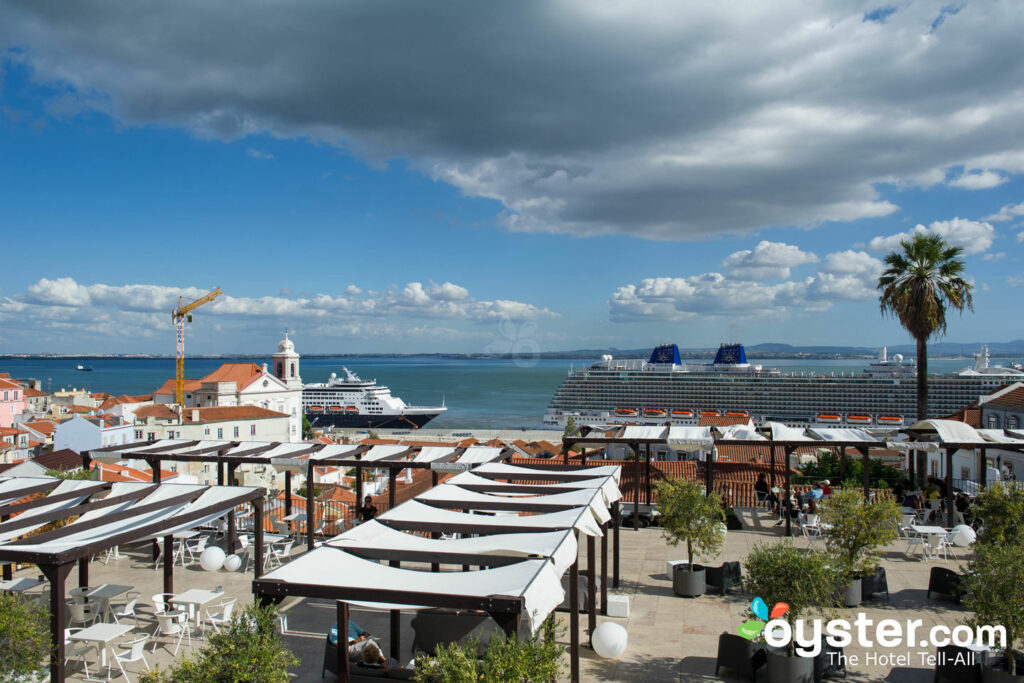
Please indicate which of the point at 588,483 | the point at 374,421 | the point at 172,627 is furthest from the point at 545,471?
the point at 374,421

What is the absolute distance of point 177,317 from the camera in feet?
Result: 362

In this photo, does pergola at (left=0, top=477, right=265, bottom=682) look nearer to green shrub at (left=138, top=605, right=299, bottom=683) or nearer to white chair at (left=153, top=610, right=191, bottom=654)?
white chair at (left=153, top=610, right=191, bottom=654)

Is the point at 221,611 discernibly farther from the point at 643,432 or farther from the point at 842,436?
the point at 842,436

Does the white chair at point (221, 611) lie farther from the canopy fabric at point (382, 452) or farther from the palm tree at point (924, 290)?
the palm tree at point (924, 290)

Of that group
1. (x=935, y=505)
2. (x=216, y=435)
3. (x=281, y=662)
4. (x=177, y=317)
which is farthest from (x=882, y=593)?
(x=177, y=317)

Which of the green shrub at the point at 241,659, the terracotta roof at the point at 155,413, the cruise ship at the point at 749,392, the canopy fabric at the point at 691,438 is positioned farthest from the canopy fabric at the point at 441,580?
the cruise ship at the point at 749,392

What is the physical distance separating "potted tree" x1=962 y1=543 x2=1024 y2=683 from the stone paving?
0.90 metres

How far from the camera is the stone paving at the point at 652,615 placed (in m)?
6.61

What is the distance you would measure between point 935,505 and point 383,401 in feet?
298

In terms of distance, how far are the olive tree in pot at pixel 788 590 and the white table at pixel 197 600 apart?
18.7 ft

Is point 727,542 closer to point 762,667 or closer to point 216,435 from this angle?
point 762,667

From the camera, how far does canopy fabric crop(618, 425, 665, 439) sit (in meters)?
13.8

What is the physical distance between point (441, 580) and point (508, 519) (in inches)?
70.0

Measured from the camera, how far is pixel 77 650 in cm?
664
